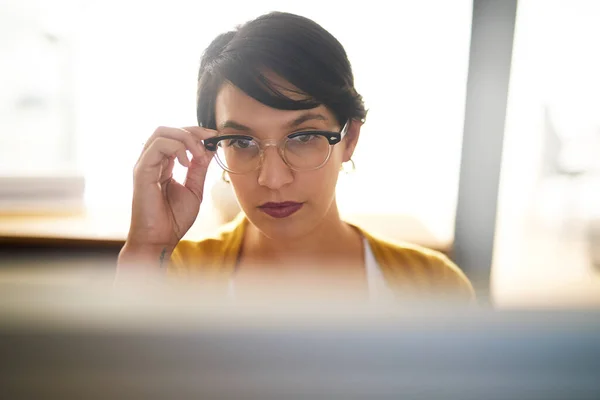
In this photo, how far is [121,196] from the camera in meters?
1.41

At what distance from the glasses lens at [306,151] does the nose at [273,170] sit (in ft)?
0.06

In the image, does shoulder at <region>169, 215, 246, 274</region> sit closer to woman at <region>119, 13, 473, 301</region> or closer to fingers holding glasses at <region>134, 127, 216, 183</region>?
woman at <region>119, 13, 473, 301</region>

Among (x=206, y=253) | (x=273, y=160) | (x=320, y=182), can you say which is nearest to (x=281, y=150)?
(x=273, y=160)

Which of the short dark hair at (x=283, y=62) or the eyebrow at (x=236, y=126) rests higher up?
the short dark hair at (x=283, y=62)

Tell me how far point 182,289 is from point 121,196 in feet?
1.63

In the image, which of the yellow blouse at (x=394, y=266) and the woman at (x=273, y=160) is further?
the yellow blouse at (x=394, y=266)

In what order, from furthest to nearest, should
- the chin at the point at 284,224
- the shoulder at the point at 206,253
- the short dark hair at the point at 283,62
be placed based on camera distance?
the shoulder at the point at 206,253 < the chin at the point at 284,224 < the short dark hair at the point at 283,62

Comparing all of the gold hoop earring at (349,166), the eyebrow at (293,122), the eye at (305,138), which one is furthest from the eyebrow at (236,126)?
the gold hoop earring at (349,166)

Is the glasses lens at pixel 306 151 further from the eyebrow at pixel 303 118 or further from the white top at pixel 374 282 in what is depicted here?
the white top at pixel 374 282

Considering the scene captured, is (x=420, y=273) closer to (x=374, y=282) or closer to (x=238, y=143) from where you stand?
(x=374, y=282)

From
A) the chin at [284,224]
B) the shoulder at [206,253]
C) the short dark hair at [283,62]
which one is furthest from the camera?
the shoulder at [206,253]

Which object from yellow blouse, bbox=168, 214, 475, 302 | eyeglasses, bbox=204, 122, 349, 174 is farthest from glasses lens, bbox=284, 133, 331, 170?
yellow blouse, bbox=168, 214, 475, 302

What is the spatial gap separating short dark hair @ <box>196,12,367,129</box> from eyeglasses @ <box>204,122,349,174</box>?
68 millimetres

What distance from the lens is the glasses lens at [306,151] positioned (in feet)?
3.09
